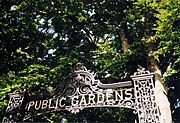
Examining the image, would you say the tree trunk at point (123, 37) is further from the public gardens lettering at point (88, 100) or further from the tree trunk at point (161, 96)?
the public gardens lettering at point (88, 100)

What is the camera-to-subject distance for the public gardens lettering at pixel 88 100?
5.33 metres

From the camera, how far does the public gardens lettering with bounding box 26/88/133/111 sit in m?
5.33

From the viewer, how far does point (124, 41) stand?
9617 millimetres

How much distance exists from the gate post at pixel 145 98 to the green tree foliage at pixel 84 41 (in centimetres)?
276

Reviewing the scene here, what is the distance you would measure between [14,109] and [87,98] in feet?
5.66

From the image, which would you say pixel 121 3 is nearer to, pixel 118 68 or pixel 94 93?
pixel 118 68

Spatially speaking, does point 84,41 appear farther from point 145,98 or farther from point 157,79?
point 145,98

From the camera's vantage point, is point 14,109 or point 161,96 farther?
point 161,96

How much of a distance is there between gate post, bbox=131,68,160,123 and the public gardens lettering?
193mm

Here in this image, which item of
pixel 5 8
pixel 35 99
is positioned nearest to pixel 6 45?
pixel 5 8

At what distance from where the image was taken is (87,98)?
548cm

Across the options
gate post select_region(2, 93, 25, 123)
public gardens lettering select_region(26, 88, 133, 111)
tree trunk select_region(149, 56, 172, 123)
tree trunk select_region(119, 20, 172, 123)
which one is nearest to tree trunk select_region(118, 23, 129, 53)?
tree trunk select_region(119, 20, 172, 123)

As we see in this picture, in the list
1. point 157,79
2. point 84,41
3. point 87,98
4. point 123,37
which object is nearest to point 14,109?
→ point 87,98

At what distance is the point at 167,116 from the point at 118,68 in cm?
248
